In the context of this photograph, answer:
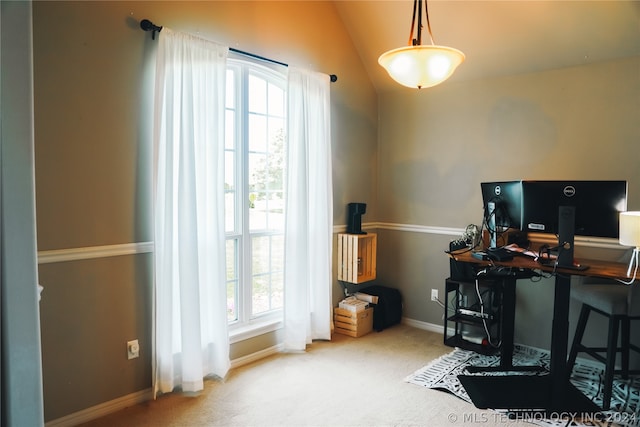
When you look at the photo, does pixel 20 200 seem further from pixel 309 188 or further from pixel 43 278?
pixel 309 188

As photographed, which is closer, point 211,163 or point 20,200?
point 20,200

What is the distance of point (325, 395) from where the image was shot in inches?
111

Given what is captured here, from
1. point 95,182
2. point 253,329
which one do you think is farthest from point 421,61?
point 253,329

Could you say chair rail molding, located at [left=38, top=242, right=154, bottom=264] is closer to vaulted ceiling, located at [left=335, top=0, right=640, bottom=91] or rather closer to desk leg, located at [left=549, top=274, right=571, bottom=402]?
desk leg, located at [left=549, top=274, right=571, bottom=402]

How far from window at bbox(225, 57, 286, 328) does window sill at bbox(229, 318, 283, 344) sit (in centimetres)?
3

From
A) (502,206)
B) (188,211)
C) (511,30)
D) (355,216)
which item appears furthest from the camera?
(355,216)

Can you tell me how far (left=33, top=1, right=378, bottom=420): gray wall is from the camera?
2.30 metres

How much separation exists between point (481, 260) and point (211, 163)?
1941 millimetres

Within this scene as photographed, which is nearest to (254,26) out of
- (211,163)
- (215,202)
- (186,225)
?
(211,163)

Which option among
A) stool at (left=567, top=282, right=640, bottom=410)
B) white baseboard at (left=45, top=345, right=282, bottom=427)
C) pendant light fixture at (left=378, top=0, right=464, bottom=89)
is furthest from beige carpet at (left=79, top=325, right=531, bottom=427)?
pendant light fixture at (left=378, top=0, right=464, bottom=89)

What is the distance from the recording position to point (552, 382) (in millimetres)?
2660

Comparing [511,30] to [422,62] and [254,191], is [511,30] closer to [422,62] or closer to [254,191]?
[422,62]

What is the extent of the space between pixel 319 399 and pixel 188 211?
1.50 metres

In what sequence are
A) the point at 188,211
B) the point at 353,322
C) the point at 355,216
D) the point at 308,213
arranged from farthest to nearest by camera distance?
the point at 355,216
the point at 353,322
the point at 308,213
the point at 188,211
